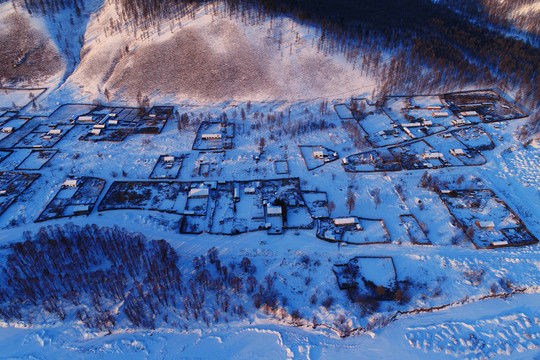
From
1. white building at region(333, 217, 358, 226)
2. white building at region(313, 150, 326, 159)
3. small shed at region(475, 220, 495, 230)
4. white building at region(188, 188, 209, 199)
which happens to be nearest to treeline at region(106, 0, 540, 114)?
white building at region(313, 150, 326, 159)

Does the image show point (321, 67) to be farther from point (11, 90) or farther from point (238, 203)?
point (11, 90)

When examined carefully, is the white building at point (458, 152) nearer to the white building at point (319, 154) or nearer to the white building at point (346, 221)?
the white building at point (319, 154)

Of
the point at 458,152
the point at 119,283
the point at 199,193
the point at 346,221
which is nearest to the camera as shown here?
the point at 119,283

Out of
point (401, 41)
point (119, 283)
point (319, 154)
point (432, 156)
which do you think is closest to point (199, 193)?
point (119, 283)

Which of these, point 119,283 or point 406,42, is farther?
point 406,42

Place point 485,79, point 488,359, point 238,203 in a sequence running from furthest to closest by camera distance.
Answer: point 485,79 → point 238,203 → point 488,359

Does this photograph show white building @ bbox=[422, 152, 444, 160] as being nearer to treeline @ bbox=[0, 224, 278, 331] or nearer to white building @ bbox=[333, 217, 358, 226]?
white building @ bbox=[333, 217, 358, 226]

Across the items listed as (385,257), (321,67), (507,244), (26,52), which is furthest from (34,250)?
(26,52)

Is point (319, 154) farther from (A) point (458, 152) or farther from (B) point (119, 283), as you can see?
(B) point (119, 283)

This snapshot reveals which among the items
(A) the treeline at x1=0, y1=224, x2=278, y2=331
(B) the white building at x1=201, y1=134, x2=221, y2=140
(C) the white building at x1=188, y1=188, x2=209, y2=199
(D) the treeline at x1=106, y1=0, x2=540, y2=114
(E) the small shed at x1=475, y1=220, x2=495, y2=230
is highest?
(D) the treeline at x1=106, y1=0, x2=540, y2=114
